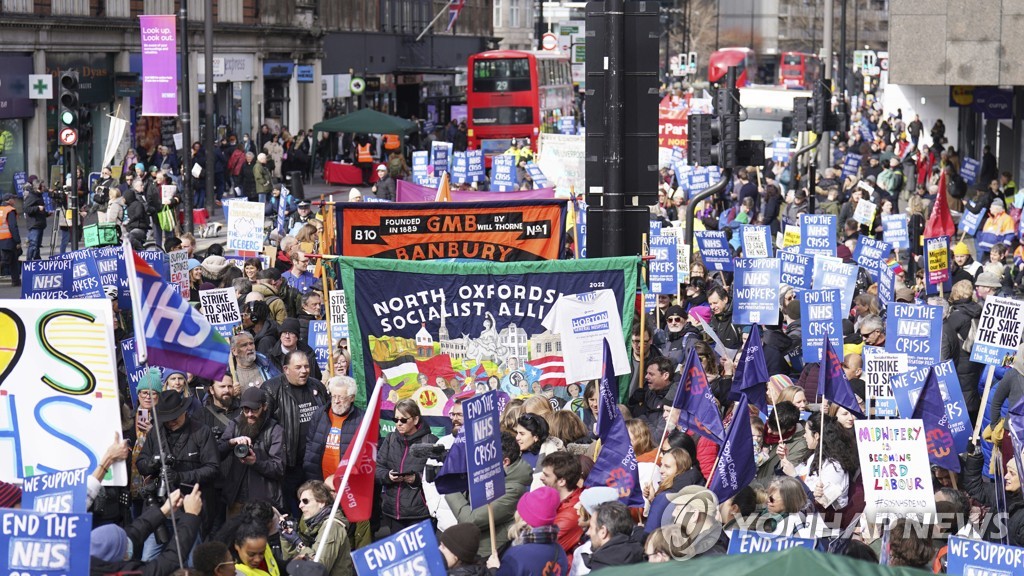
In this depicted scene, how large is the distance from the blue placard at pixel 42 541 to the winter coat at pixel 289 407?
3.39 meters

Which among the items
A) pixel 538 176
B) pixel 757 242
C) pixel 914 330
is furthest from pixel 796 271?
pixel 538 176

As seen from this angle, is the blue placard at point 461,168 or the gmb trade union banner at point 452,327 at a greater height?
the blue placard at point 461,168

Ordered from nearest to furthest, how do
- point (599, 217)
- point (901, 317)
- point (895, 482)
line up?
point (895, 482), point (901, 317), point (599, 217)

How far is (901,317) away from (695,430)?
273 cm

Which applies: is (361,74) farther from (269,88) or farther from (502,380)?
(502,380)

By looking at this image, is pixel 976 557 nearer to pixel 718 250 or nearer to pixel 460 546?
pixel 460 546

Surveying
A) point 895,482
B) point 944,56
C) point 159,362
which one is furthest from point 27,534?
point 944,56

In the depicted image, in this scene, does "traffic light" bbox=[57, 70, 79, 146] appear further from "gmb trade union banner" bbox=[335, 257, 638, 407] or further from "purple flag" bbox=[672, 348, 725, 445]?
"purple flag" bbox=[672, 348, 725, 445]

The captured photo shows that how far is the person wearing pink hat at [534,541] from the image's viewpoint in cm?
740

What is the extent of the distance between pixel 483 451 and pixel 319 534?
95 cm

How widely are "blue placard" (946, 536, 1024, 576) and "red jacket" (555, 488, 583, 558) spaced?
2.09 m

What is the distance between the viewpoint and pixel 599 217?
44.7 ft

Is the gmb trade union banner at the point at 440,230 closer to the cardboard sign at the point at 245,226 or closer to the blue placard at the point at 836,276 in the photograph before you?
the blue placard at the point at 836,276

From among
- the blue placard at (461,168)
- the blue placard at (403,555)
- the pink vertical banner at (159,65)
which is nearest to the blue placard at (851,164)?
the blue placard at (461,168)
